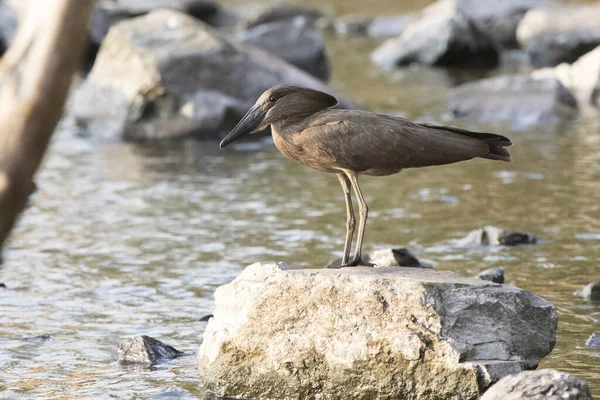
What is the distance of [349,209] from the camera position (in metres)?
7.23

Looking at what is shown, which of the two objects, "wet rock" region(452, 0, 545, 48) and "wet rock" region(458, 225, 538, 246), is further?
"wet rock" region(452, 0, 545, 48)

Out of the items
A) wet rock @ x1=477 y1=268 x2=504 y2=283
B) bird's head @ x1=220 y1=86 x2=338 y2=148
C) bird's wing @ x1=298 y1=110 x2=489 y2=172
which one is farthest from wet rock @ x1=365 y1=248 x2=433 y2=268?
bird's head @ x1=220 y1=86 x2=338 y2=148

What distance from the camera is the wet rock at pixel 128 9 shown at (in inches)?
882

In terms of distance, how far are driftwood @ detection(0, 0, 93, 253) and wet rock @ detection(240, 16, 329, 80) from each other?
1705 cm

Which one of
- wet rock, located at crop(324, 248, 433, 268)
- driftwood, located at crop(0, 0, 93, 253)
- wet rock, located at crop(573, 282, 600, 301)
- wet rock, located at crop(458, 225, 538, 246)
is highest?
driftwood, located at crop(0, 0, 93, 253)

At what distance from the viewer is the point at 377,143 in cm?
699

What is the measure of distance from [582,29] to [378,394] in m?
15.0

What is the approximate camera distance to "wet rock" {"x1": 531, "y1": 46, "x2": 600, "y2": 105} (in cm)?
1705

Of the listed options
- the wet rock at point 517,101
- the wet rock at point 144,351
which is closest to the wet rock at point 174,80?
the wet rock at point 517,101

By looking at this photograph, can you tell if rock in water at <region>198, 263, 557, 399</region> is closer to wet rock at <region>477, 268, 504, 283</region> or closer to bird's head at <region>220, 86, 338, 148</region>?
bird's head at <region>220, 86, 338, 148</region>

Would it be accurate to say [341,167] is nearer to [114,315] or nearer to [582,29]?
[114,315]

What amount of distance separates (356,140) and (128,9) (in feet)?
60.2

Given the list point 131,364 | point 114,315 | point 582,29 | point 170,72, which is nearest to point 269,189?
point 170,72

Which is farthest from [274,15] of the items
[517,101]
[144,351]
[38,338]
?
[144,351]
